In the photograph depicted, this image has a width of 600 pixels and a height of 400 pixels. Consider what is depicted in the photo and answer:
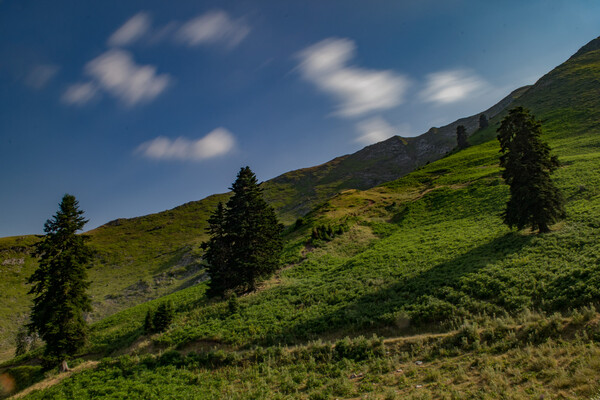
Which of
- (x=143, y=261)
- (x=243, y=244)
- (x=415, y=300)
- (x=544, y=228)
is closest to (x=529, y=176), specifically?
(x=544, y=228)

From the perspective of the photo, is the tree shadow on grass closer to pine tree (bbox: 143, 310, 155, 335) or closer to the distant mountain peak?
pine tree (bbox: 143, 310, 155, 335)

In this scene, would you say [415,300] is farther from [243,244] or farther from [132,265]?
[132,265]

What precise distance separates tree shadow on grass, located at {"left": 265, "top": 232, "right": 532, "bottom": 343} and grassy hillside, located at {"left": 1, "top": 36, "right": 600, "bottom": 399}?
0.31 feet

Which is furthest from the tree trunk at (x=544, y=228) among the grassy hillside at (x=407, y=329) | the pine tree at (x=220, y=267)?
the pine tree at (x=220, y=267)

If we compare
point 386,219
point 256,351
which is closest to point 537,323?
point 256,351

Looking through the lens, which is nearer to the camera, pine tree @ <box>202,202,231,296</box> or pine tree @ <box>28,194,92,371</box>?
pine tree @ <box>28,194,92,371</box>

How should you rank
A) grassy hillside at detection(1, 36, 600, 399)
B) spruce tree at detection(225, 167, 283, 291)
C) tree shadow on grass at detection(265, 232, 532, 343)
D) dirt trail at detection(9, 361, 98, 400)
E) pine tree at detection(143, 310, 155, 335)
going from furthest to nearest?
spruce tree at detection(225, 167, 283, 291), pine tree at detection(143, 310, 155, 335), dirt trail at detection(9, 361, 98, 400), tree shadow on grass at detection(265, 232, 532, 343), grassy hillside at detection(1, 36, 600, 399)

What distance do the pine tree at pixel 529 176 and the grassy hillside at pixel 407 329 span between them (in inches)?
68.0

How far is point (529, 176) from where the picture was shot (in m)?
24.1

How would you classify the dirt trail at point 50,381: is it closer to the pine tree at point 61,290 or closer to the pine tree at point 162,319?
the pine tree at point 61,290

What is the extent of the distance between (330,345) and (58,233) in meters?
25.9

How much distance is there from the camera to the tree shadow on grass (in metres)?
17.7

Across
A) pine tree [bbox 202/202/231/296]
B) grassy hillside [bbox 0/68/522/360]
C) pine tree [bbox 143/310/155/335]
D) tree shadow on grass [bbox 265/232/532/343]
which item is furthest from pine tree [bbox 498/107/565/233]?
grassy hillside [bbox 0/68/522/360]

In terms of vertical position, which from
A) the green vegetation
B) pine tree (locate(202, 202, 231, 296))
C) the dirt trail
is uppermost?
the green vegetation
